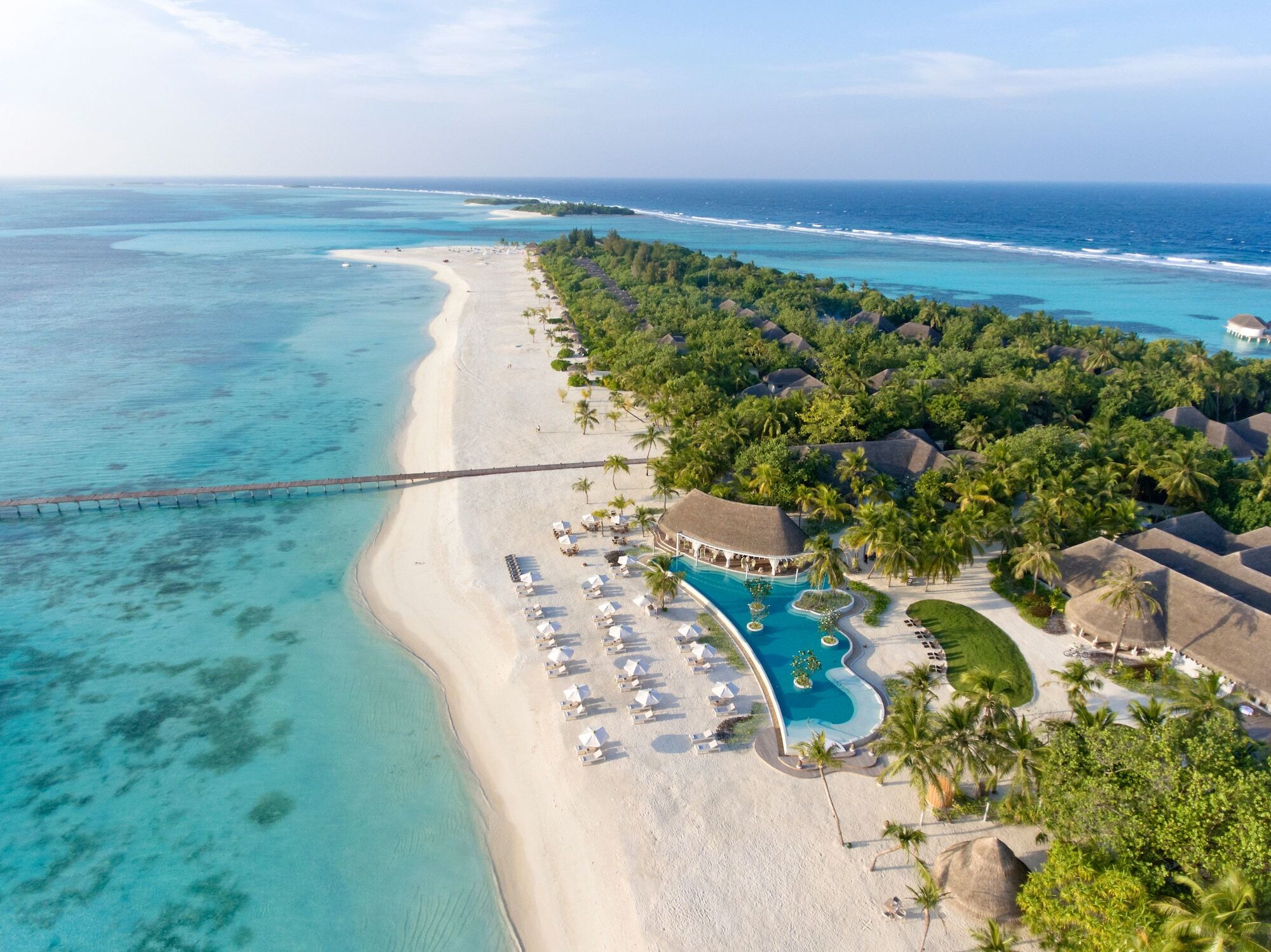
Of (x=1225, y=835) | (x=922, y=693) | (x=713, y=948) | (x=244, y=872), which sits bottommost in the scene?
(x=244, y=872)

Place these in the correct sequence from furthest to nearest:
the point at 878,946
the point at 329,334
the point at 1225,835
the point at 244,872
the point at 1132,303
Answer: the point at 1132,303 → the point at 329,334 → the point at 244,872 → the point at 878,946 → the point at 1225,835

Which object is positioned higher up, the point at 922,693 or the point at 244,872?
the point at 922,693

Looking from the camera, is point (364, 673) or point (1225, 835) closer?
point (1225, 835)

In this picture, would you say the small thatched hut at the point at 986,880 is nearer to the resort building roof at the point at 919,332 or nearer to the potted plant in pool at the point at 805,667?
the potted plant in pool at the point at 805,667

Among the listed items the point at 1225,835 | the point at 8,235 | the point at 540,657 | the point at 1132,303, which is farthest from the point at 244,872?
the point at 8,235

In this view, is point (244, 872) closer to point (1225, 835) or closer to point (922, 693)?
point (922, 693)

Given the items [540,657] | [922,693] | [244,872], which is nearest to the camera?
[244,872]
